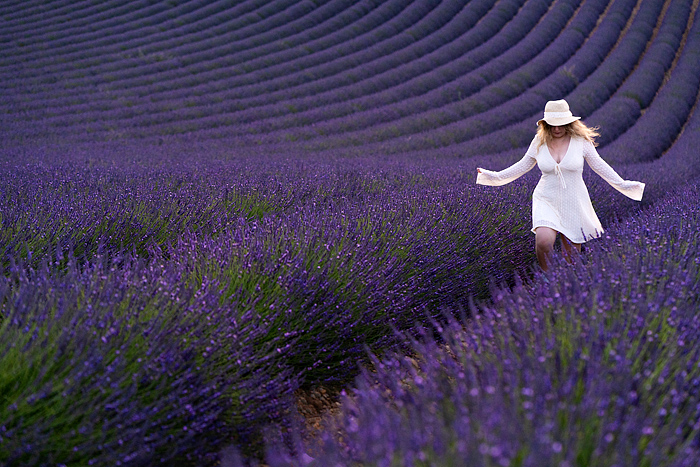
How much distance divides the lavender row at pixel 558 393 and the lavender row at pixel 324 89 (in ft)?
31.6

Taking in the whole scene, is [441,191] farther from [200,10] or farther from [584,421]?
[200,10]

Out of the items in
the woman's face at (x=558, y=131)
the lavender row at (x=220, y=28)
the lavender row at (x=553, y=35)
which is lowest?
the woman's face at (x=558, y=131)

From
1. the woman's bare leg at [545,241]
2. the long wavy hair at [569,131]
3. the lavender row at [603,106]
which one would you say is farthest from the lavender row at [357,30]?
the woman's bare leg at [545,241]

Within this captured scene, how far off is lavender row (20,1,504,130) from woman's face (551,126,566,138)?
7950 millimetres

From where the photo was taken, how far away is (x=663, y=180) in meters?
6.15

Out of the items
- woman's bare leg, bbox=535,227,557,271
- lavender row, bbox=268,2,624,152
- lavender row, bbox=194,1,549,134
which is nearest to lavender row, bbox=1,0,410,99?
lavender row, bbox=194,1,549,134

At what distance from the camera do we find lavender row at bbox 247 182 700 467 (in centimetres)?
102

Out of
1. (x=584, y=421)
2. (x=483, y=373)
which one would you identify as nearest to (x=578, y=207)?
(x=483, y=373)

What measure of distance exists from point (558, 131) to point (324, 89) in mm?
9759

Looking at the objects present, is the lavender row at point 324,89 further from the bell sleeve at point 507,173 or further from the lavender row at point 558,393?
the lavender row at point 558,393

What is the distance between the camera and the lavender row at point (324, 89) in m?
11.0

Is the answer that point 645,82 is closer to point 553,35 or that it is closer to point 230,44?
point 553,35

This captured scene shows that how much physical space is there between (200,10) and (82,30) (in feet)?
11.1

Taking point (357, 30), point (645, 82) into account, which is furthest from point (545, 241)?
point (357, 30)
